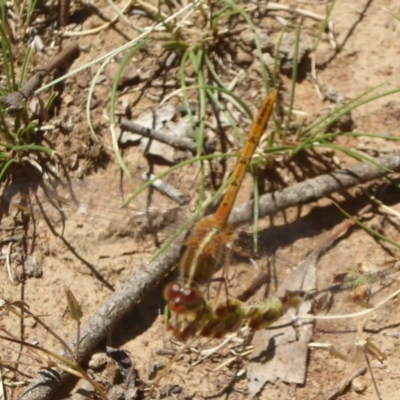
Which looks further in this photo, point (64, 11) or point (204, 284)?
point (64, 11)

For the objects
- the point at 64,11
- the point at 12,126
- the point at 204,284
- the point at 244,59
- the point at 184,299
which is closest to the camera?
the point at 184,299

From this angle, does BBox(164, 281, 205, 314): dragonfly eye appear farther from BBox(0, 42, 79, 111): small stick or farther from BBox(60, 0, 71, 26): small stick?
BBox(60, 0, 71, 26): small stick

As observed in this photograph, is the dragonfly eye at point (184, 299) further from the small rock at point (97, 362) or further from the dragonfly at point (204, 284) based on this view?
the small rock at point (97, 362)

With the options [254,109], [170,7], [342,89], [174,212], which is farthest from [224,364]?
[170,7]

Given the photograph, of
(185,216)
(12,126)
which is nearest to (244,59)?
(185,216)

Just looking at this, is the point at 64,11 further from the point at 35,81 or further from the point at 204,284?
the point at 204,284

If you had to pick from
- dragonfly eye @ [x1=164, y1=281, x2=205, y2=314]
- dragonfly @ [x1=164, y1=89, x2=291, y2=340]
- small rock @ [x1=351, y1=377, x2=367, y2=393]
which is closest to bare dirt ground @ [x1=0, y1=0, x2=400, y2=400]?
small rock @ [x1=351, y1=377, x2=367, y2=393]

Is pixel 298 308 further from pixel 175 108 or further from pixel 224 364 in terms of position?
pixel 175 108
